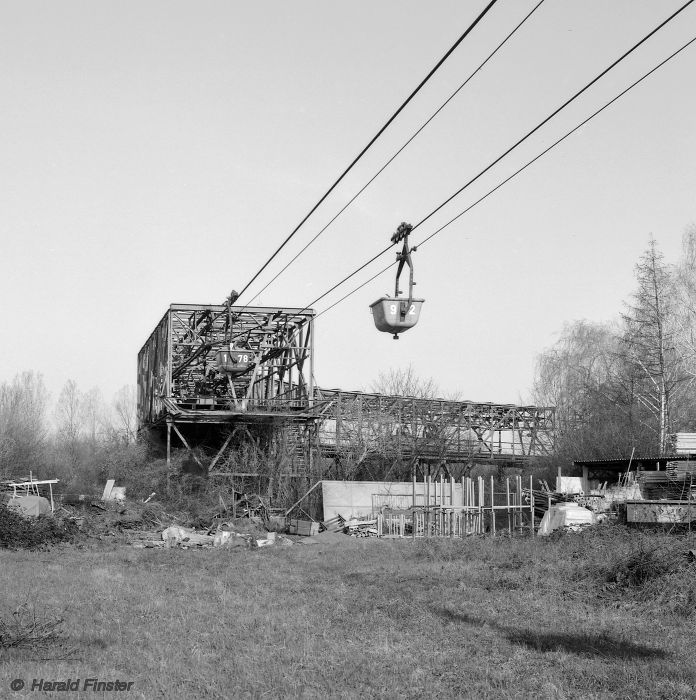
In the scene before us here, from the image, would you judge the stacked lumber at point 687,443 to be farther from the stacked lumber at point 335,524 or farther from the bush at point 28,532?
the bush at point 28,532

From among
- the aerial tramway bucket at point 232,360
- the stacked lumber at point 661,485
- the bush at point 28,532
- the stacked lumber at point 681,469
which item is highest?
the aerial tramway bucket at point 232,360

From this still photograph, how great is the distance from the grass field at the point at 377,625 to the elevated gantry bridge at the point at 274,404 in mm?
16298

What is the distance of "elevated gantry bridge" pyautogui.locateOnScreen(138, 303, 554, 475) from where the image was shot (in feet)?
123

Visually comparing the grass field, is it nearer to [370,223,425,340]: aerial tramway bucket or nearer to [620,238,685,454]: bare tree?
[370,223,425,340]: aerial tramway bucket

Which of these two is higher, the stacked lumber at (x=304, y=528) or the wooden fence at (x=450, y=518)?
the wooden fence at (x=450, y=518)

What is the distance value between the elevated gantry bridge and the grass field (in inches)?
642

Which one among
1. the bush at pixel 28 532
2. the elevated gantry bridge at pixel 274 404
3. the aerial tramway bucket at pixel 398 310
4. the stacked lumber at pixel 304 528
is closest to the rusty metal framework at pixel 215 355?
the elevated gantry bridge at pixel 274 404

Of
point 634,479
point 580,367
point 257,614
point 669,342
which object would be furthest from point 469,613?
point 580,367

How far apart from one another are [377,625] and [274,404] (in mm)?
27818

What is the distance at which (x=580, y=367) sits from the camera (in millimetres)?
52844

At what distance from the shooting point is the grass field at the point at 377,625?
8.60 m

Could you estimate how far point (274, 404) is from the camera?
129 feet

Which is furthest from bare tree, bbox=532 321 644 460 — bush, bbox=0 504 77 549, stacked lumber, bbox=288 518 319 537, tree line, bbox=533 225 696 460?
bush, bbox=0 504 77 549

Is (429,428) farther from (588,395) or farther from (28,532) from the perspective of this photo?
(28,532)
